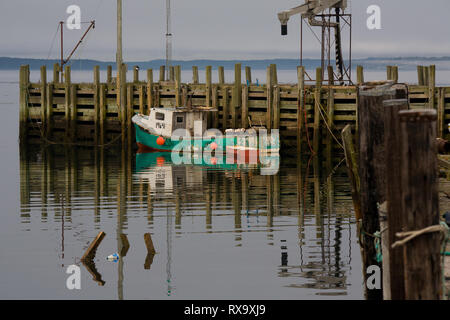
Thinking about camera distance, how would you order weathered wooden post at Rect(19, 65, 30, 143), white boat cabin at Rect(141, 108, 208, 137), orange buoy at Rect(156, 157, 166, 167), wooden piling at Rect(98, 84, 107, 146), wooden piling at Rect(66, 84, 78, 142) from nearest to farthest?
1. orange buoy at Rect(156, 157, 166, 167)
2. white boat cabin at Rect(141, 108, 208, 137)
3. wooden piling at Rect(98, 84, 107, 146)
4. wooden piling at Rect(66, 84, 78, 142)
5. weathered wooden post at Rect(19, 65, 30, 143)

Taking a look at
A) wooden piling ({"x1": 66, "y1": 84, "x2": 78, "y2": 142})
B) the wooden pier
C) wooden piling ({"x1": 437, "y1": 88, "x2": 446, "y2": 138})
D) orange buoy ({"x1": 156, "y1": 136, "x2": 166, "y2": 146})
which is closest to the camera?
wooden piling ({"x1": 437, "y1": 88, "x2": 446, "y2": 138})

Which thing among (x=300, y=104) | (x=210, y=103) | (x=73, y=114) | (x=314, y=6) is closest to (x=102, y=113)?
(x=73, y=114)

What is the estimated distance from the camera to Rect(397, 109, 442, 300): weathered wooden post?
8719 mm

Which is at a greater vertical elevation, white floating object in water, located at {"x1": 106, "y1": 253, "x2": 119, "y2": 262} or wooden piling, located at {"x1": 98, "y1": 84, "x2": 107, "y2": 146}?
wooden piling, located at {"x1": 98, "y1": 84, "x2": 107, "y2": 146}

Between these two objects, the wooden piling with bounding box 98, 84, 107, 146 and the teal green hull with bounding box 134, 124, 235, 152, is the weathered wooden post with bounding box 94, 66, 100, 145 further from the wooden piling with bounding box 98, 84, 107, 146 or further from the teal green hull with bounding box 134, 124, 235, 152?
the teal green hull with bounding box 134, 124, 235, 152

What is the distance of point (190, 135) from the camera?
40.4 m

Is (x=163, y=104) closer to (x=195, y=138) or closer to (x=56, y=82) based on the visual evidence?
(x=195, y=138)

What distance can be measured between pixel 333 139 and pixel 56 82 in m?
15.1

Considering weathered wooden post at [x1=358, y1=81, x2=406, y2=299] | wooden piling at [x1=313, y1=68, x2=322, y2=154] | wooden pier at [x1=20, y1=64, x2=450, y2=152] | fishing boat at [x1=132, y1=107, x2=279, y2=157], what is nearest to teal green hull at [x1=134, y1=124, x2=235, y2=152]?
fishing boat at [x1=132, y1=107, x2=279, y2=157]

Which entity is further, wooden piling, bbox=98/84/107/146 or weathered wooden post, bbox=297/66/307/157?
wooden piling, bbox=98/84/107/146

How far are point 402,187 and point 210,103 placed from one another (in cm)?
3173

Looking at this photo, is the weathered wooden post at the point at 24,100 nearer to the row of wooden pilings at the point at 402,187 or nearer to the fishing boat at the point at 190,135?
the fishing boat at the point at 190,135

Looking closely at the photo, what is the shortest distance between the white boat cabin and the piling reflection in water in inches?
70.5

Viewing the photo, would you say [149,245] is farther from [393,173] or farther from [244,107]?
[244,107]
